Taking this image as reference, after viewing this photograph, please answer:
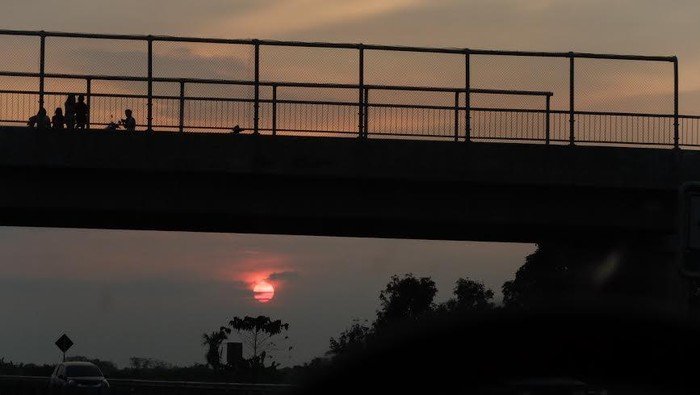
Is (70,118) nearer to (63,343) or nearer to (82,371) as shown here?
(82,371)

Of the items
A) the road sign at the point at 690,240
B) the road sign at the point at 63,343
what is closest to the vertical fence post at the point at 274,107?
the road sign at the point at 690,240

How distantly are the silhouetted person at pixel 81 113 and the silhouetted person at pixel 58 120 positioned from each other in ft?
1.03

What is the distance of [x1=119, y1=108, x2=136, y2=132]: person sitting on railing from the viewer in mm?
29413

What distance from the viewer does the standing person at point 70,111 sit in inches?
1144

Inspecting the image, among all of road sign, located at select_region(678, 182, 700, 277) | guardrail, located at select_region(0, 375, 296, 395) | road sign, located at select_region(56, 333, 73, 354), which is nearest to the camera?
road sign, located at select_region(678, 182, 700, 277)

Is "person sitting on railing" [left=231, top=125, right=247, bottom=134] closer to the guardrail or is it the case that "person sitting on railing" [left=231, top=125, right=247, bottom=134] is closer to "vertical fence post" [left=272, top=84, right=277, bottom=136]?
"vertical fence post" [left=272, top=84, right=277, bottom=136]

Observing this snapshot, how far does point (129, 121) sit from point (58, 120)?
161 cm

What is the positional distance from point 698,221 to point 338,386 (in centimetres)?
1289

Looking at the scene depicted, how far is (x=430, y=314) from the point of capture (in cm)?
105

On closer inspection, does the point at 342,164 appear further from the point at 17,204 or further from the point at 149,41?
the point at 17,204

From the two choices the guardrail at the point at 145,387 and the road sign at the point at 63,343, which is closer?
the guardrail at the point at 145,387

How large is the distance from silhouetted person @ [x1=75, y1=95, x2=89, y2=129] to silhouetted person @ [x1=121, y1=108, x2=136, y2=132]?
861 mm

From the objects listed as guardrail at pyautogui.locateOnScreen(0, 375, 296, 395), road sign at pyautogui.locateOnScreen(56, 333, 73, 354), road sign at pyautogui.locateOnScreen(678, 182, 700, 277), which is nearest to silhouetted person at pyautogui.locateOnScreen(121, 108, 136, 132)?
guardrail at pyautogui.locateOnScreen(0, 375, 296, 395)

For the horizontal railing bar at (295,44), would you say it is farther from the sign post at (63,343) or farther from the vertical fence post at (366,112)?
the sign post at (63,343)
